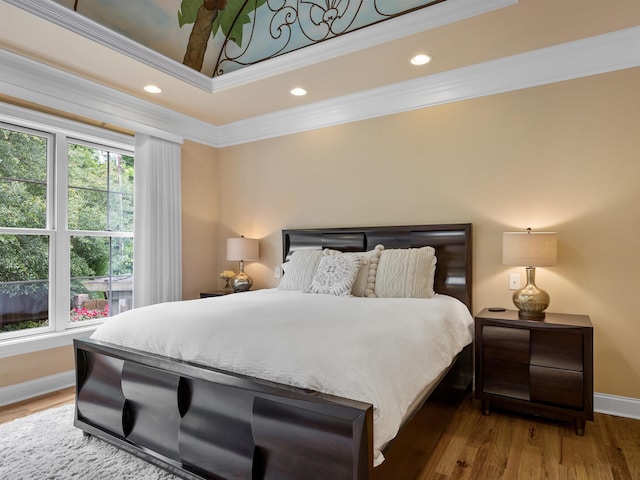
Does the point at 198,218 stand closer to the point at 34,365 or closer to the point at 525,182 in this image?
the point at 34,365

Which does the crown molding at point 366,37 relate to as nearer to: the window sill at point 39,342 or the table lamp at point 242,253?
the table lamp at point 242,253

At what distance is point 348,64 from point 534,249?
1899mm

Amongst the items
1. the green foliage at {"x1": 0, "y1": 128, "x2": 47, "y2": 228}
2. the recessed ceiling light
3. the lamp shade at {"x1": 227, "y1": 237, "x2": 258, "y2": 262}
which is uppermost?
the recessed ceiling light

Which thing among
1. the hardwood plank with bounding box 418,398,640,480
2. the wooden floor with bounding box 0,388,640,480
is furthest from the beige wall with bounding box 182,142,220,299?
the hardwood plank with bounding box 418,398,640,480

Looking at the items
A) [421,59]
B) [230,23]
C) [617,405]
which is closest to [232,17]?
[230,23]

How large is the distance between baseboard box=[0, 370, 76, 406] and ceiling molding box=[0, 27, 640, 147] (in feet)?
7.21

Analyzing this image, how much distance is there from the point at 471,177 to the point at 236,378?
2.47 metres

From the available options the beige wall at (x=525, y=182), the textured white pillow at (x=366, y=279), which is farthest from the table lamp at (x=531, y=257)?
the textured white pillow at (x=366, y=279)

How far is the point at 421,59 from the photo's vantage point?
2936 mm

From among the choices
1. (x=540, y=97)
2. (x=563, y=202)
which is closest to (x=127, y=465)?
(x=563, y=202)

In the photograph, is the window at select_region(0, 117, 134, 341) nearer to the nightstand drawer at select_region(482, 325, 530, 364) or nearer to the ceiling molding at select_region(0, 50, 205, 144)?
the ceiling molding at select_region(0, 50, 205, 144)

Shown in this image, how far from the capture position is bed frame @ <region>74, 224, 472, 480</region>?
136 cm

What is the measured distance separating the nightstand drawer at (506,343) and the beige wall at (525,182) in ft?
1.65

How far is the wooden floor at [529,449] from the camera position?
1969mm
